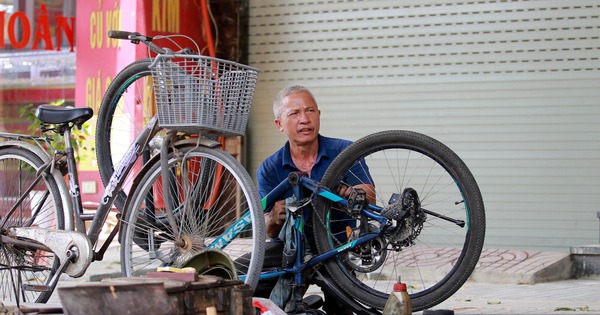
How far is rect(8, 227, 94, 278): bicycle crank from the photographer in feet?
18.9

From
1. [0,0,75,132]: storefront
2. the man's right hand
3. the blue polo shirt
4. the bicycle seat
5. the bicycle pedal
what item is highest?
[0,0,75,132]: storefront

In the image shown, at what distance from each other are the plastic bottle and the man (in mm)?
867

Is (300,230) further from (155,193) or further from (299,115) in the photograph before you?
(155,193)

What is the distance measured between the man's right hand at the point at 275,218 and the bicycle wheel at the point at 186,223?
14cm

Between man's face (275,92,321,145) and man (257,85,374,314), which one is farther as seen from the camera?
man's face (275,92,321,145)

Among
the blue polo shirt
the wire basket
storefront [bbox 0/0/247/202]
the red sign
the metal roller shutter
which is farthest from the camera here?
the red sign

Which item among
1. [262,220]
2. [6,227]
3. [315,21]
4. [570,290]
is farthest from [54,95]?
[262,220]

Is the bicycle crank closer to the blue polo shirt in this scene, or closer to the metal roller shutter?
the blue polo shirt

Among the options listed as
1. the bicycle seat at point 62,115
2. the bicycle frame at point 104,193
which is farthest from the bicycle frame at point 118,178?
the bicycle seat at point 62,115

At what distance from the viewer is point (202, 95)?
5172 mm

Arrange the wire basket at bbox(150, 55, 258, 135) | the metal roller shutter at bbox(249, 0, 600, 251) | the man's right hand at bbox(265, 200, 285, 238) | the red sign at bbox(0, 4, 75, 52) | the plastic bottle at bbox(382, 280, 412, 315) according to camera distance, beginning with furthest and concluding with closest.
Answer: the red sign at bbox(0, 4, 75, 52), the metal roller shutter at bbox(249, 0, 600, 251), the man's right hand at bbox(265, 200, 285, 238), the wire basket at bbox(150, 55, 258, 135), the plastic bottle at bbox(382, 280, 412, 315)

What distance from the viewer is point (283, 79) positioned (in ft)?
34.8

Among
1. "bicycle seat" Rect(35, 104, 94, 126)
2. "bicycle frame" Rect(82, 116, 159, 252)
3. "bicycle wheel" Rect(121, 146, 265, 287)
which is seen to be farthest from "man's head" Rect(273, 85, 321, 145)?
"bicycle seat" Rect(35, 104, 94, 126)

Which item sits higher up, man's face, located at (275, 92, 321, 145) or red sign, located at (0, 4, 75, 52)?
red sign, located at (0, 4, 75, 52)
